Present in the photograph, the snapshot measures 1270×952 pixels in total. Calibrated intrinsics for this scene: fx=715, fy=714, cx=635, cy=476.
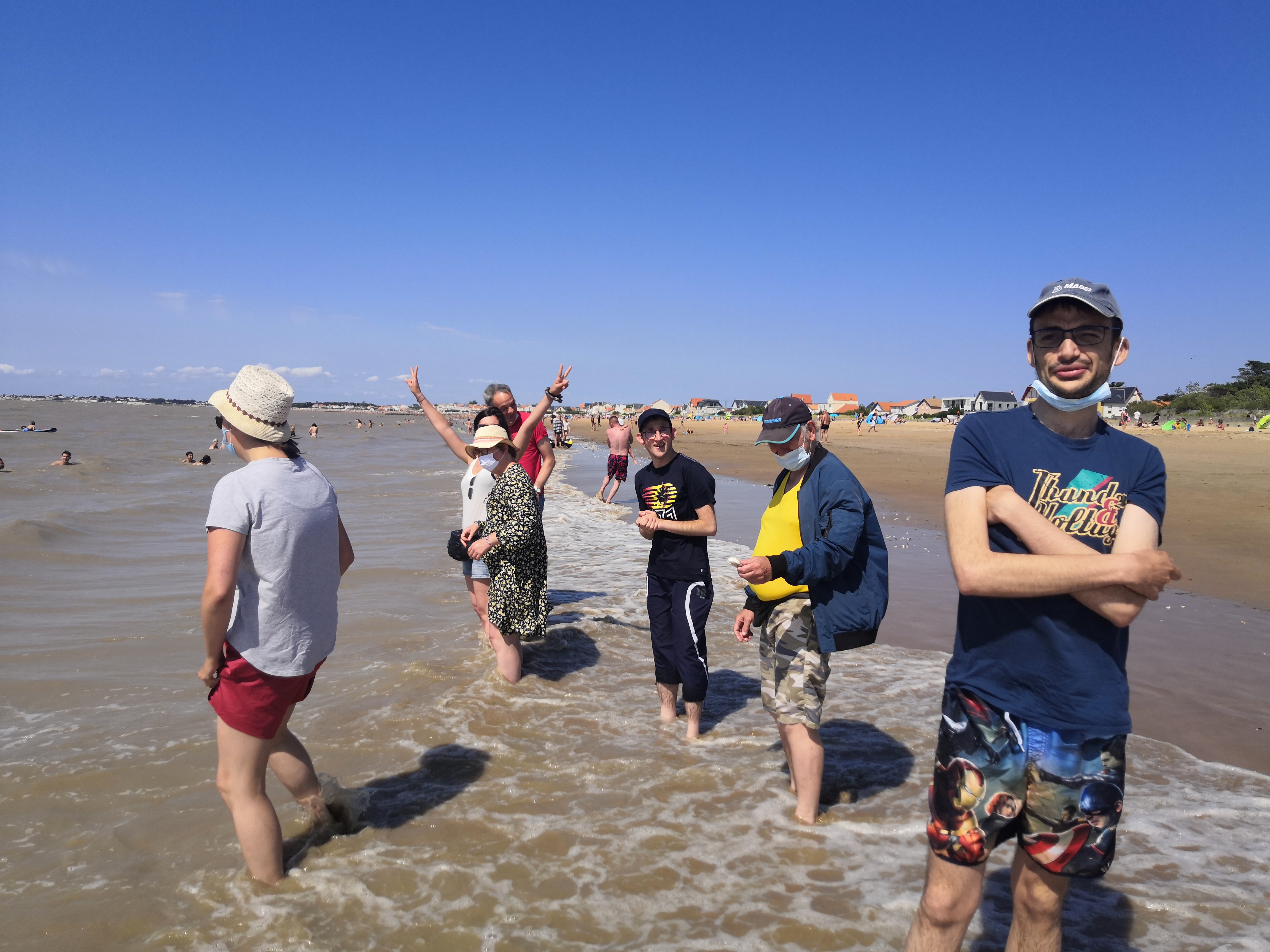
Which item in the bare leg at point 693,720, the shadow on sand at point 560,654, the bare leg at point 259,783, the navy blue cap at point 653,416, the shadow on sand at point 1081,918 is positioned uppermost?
the navy blue cap at point 653,416

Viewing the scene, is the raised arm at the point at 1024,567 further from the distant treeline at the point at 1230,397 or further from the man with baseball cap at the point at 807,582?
the distant treeline at the point at 1230,397

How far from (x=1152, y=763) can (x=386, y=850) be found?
14.6ft

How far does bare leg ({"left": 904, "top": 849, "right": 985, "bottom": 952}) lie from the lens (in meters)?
2.01

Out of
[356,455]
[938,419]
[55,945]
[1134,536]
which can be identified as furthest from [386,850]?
[938,419]

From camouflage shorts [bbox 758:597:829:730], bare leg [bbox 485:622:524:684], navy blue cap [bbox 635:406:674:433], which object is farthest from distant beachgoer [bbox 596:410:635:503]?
camouflage shorts [bbox 758:597:829:730]

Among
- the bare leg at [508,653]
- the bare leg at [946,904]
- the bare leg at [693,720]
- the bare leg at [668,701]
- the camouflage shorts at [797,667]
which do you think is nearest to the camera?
the bare leg at [946,904]

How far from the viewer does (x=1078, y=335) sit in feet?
6.61

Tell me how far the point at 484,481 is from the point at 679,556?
172 cm

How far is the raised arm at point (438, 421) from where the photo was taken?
580 cm

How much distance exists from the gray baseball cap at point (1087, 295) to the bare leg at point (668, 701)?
11.6ft

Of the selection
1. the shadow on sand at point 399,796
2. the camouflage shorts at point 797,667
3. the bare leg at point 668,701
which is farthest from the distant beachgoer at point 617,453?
the camouflage shorts at point 797,667

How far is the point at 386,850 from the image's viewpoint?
341 cm

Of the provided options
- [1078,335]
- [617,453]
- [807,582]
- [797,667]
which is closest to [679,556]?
[797,667]

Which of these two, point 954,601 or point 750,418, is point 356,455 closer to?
point 954,601
